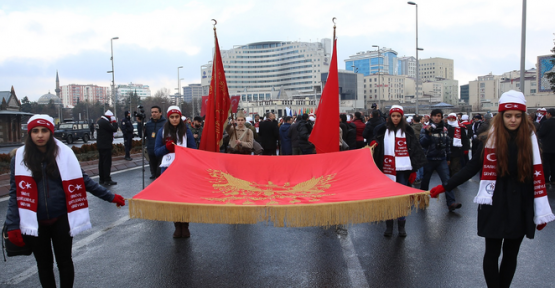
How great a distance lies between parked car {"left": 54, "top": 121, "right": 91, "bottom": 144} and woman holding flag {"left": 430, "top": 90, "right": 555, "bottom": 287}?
3523 centimetres

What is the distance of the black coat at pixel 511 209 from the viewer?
346 cm

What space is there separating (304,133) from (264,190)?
17.5 ft

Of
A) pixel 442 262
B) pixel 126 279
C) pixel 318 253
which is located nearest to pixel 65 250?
pixel 126 279

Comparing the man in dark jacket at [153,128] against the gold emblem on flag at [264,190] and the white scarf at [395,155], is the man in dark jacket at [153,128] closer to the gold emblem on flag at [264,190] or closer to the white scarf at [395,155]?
the gold emblem on flag at [264,190]

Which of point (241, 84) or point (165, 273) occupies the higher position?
point (241, 84)

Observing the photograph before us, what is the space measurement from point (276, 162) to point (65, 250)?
3.25 metres

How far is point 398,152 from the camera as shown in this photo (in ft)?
20.3

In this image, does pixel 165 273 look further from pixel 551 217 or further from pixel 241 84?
pixel 241 84

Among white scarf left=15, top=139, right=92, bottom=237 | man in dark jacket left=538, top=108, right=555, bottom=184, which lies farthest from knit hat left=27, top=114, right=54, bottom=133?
man in dark jacket left=538, top=108, right=555, bottom=184

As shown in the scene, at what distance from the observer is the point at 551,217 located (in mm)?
3445

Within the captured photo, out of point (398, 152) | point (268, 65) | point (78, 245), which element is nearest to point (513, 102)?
point (398, 152)

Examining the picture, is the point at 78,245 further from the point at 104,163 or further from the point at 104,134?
the point at 104,134

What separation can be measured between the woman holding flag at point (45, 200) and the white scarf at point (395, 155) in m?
4.19

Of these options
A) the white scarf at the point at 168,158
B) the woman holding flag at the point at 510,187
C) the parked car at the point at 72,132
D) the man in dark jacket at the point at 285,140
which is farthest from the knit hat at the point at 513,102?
the parked car at the point at 72,132
